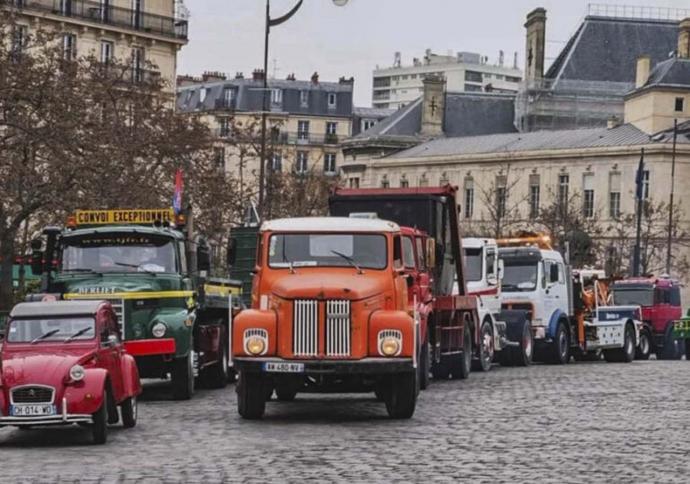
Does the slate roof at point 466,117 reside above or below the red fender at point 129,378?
above

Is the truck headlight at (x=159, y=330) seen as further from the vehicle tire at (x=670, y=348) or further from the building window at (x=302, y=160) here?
the building window at (x=302, y=160)

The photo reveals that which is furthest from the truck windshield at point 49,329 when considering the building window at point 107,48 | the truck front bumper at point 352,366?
the building window at point 107,48

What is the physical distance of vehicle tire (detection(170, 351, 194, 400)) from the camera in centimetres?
2986

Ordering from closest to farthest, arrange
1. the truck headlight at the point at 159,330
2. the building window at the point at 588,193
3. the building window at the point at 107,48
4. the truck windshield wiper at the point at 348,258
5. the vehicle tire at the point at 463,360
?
the truck windshield wiper at the point at 348,258, the truck headlight at the point at 159,330, the vehicle tire at the point at 463,360, the building window at the point at 107,48, the building window at the point at 588,193

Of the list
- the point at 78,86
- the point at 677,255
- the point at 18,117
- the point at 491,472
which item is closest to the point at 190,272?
the point at 491,472

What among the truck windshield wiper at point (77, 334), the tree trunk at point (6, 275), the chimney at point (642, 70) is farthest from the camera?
the chimney at point (642, 70)

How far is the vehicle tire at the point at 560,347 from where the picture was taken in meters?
45.2

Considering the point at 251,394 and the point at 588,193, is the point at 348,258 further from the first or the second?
the point at 588,193

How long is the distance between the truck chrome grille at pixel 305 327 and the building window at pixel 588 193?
102m

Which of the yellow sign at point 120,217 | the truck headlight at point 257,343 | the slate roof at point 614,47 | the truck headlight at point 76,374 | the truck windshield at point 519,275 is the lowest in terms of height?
the truck headlight at point 76,374

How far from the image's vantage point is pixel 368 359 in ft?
80.4

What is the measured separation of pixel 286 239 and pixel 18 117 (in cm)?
2265

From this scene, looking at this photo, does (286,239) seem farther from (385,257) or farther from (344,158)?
(344,158)

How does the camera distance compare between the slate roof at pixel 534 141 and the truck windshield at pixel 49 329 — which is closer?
the truck windshield at pixel 49 329
